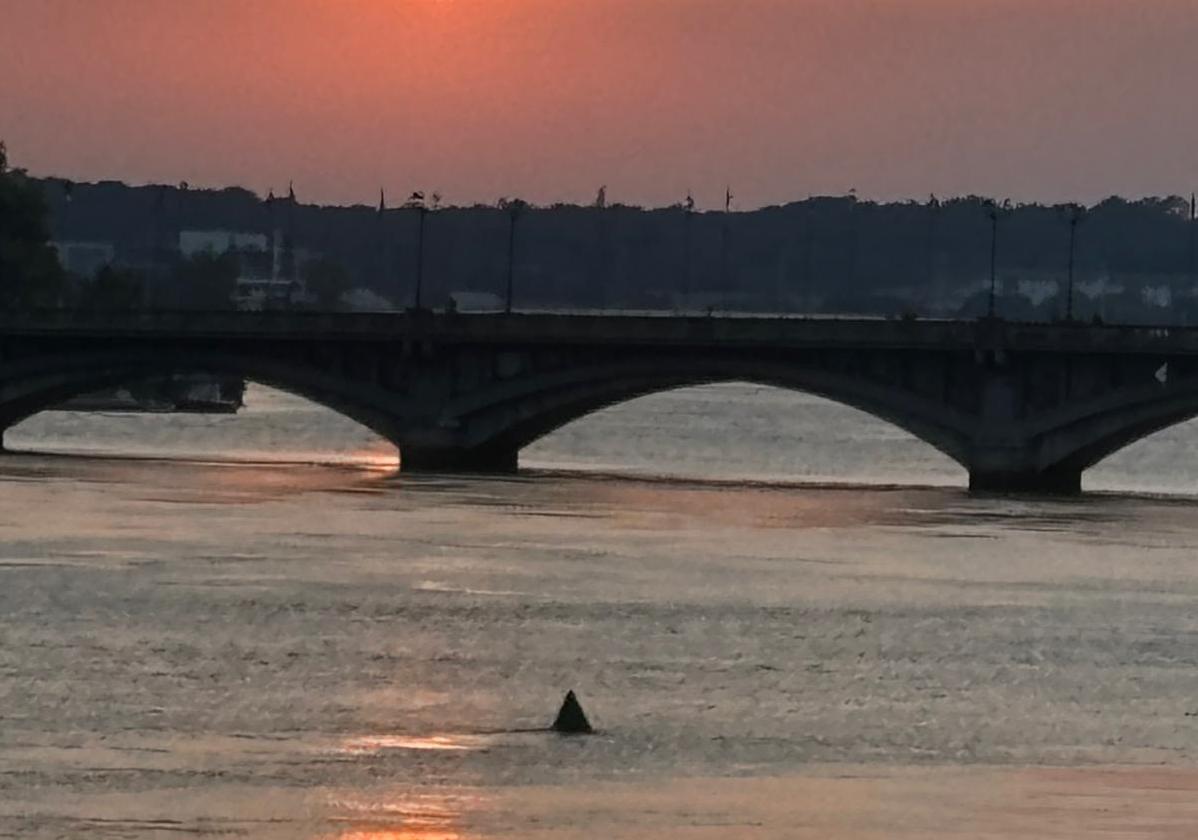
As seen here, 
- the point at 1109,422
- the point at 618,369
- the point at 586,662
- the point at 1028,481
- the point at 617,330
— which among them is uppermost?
the point at 617,330

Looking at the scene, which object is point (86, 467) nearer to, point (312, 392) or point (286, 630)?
point (312, 392)

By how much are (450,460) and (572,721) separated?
66803 millimetres

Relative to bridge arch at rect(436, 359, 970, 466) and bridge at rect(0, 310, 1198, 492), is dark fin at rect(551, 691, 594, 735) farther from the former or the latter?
bridge arch at rect(436, 359, 970, 466)

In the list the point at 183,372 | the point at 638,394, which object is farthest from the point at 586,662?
the point at 183,372

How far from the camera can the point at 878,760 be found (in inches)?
1807

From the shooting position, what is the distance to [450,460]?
11362cm

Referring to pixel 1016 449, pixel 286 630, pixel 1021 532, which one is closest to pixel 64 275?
pixel 1016 449


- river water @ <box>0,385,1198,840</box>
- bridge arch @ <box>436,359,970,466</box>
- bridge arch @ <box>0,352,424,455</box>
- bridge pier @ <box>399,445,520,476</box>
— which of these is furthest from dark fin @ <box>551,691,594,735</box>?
bridge arch @ <box>0,352,424,455</box>

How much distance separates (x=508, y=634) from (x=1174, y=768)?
17254mm

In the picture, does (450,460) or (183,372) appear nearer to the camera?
(450,460)

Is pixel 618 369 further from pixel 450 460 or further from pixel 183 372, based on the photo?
pixel 183 372

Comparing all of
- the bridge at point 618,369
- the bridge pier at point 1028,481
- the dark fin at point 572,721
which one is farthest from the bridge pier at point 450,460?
the dark fin at point 572,721

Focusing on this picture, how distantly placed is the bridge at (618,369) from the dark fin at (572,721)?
2272 inches

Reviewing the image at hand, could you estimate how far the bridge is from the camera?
106m
